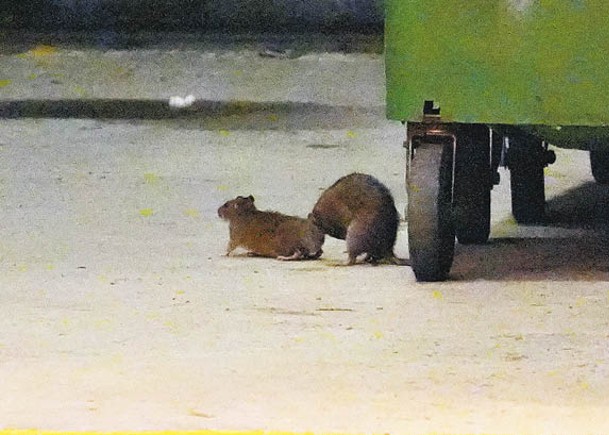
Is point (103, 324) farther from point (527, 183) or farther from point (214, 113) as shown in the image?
point (214, 113)

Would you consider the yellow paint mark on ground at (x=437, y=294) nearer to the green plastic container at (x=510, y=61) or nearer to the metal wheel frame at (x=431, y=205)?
the metal wheel frame at (x=431, y=205)

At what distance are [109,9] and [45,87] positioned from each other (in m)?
5.39

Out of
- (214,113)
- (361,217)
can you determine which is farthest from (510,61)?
(214,113)

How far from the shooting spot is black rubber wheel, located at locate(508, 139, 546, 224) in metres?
6.09

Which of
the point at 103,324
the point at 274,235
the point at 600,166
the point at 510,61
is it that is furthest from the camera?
the point at 600,166

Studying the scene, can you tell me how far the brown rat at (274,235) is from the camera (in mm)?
5316

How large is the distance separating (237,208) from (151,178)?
1.94 m

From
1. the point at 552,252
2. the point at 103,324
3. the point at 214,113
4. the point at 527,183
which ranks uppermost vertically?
the point at 214,113

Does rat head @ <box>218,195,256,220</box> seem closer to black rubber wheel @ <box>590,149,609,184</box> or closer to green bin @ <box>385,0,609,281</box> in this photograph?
green bin @ <box>385,0,609,281</box>

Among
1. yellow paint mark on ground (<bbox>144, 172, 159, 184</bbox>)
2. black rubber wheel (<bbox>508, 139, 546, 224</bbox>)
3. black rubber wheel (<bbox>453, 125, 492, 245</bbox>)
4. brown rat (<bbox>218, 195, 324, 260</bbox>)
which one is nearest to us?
brown rat (<bbox>218, 195, 324, 260</bbox>)

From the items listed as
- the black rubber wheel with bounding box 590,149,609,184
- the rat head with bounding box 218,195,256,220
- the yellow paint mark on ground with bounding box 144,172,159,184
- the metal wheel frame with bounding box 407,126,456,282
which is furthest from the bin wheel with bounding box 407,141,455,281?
the yellow paint mark on ground with bounding box 144,172,159,184

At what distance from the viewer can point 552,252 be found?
5.48 metres

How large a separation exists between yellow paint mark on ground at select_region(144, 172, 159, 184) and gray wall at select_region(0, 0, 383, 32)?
32.2 feet

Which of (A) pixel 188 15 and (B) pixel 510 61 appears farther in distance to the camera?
(A) pixel 188 15
